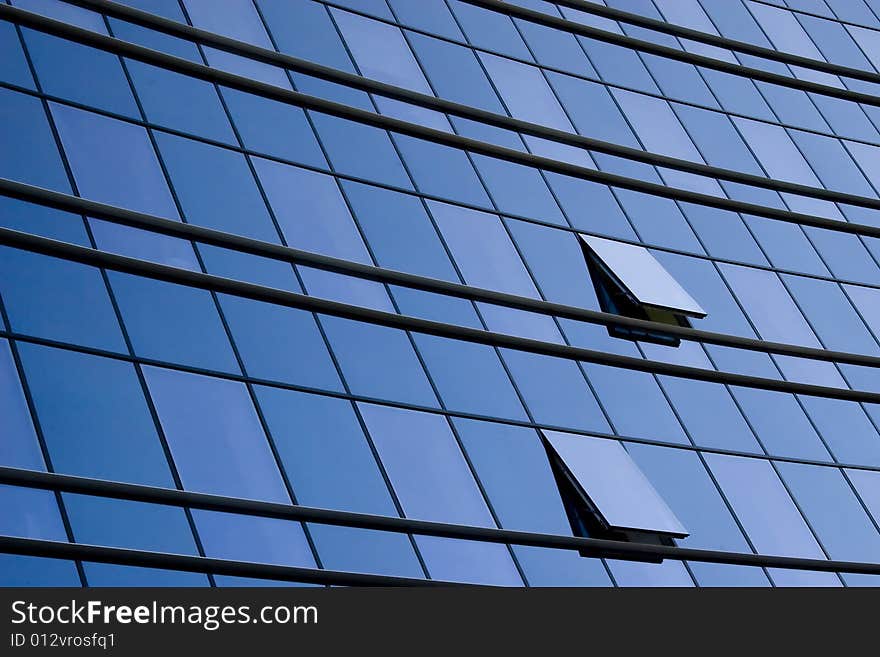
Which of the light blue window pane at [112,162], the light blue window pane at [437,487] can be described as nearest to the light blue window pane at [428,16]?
the light blue window pane at [112,162]

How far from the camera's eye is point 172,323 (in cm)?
1950

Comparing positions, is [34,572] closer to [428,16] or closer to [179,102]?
[179,102]

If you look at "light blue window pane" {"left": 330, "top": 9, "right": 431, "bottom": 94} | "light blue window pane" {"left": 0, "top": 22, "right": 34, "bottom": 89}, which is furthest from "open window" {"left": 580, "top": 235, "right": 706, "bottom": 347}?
"light blue window pane" {"left": 0, "top": 22, "right": 34, "bottom": 89}

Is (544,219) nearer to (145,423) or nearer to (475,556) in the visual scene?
(475,556)

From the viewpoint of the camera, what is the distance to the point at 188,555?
17.2m

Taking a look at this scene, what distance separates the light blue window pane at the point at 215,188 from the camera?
21.6m

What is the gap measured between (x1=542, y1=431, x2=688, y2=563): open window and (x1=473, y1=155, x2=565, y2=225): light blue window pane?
19.5 ft

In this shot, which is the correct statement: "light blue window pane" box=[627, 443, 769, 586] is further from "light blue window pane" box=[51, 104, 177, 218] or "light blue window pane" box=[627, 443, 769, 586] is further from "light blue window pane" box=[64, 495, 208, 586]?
A: "light blue window pane" box=[51, 104, 177, 218]

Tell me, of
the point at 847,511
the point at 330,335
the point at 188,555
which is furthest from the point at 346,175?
the point at 847,511

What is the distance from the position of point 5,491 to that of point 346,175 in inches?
408

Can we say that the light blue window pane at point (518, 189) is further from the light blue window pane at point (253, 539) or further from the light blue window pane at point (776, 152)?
the light blue window pane at point (253, 539)

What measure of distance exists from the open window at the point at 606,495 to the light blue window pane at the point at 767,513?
197cm

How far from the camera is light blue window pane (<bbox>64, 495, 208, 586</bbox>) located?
16484mm
